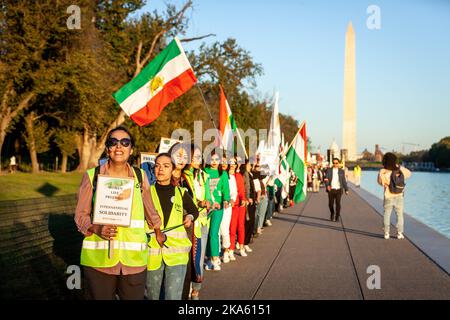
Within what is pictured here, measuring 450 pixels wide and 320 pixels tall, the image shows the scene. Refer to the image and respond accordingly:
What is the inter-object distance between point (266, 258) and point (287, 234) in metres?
4.32

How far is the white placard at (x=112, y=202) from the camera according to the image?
474 cm

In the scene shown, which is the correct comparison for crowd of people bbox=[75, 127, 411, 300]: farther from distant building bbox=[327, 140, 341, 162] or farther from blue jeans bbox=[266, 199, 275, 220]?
distant building bbox=[327, 140, 341, 162]

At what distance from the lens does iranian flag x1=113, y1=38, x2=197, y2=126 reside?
925 cm

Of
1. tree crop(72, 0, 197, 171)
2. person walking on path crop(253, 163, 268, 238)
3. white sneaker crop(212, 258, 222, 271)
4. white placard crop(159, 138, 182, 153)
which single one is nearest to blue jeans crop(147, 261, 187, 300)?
white sneaker crop(212, 258, 222, 271)

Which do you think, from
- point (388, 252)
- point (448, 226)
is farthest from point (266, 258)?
point (448, 226)

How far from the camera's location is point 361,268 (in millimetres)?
10328

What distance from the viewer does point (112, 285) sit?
194 inches

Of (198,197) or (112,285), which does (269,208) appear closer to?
(198,197)

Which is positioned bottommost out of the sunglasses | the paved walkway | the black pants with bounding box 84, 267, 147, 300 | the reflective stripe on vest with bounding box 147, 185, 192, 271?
the paved walkway

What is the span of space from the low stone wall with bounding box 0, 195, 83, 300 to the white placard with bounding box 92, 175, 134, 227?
10.4 feet

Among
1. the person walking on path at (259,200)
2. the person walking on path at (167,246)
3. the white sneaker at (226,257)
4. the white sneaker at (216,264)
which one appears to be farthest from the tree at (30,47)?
the person walking on path at (167,246)
